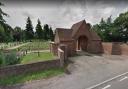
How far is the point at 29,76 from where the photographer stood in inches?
461

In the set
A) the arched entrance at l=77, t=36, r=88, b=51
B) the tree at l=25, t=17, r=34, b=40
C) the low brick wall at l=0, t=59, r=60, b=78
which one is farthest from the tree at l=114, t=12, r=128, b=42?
the tree at l=25, t=17, r=34, b=40

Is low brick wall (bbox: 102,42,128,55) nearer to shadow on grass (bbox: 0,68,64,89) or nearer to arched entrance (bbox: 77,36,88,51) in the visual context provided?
arched entrance (bbox: 77,36,88,51)

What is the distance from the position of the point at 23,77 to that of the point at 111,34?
31.8 m

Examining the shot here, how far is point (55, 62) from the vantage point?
1403 cm

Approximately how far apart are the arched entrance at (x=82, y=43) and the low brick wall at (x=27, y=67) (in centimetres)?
1493

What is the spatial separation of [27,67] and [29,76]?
907 millimetres

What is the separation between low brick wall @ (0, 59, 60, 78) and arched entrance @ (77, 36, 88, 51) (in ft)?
49.0

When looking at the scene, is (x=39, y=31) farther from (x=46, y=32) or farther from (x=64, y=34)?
(x=64, y=34)

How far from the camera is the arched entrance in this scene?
2826cm

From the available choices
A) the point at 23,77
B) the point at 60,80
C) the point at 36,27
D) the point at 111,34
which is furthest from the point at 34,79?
the point at 36,27

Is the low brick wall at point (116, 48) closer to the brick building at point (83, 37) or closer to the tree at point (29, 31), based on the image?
the brick building at point (83, 37)

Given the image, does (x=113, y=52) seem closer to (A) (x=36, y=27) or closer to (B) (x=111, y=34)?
(B) (x=111, y=34)

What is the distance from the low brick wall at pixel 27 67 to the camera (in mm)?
11113

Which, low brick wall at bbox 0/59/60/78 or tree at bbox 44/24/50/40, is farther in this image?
tree at bbox 44/24/50/40
